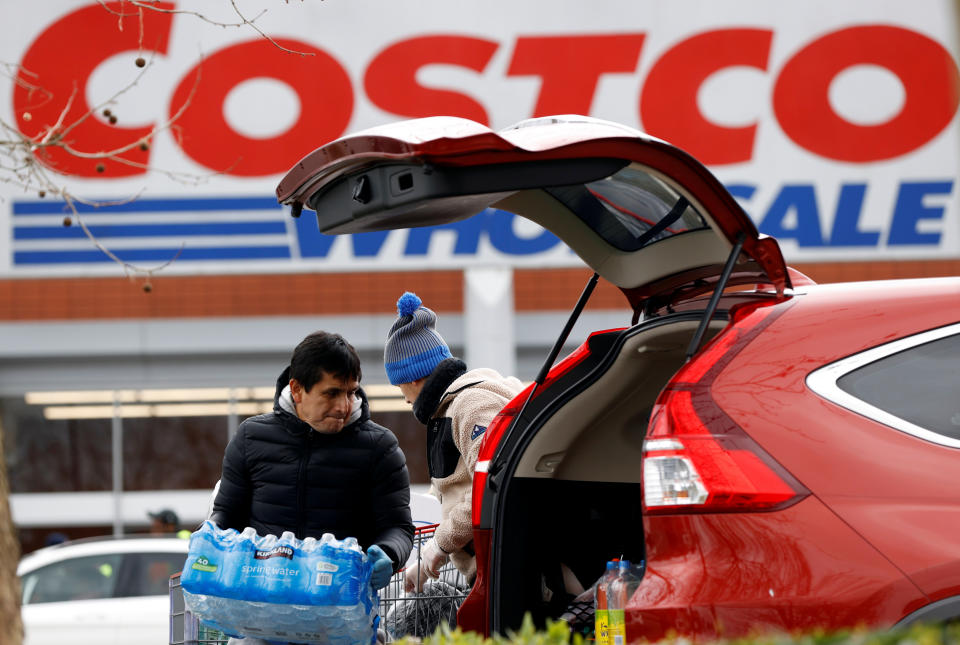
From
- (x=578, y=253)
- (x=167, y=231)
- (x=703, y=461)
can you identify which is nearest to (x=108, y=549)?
(x=167, y=231)

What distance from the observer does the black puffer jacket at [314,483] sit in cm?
417

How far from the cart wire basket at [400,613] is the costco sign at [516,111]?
10667 millimetres

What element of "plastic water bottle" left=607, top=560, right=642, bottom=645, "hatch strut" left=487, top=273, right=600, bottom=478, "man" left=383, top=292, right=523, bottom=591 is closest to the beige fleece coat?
"man" left=383, top=292, right=523, bottom=591

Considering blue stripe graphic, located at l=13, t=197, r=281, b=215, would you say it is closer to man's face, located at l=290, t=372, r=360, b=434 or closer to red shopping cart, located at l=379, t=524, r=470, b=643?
red shopping cart, located at l=379, t=524, r=470, b=643

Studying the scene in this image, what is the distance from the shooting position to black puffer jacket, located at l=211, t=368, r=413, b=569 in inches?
164

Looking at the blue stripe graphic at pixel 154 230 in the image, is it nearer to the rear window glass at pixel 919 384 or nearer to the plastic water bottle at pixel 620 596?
the plastic water bottle at pixel 620 596

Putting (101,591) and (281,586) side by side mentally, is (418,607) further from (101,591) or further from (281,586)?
(101,591)

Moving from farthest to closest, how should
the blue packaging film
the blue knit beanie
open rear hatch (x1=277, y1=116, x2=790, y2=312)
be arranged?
the blue knit beanie < the blue packaging film < open rear hatch (x1=277, y1=116, x2=790, y2=312)

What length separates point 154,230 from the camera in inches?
592

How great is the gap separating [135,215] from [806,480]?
521 inches

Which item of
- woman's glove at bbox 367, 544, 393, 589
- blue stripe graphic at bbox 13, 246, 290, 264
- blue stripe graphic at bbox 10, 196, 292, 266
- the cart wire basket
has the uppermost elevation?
blue stripe graphic at bbox 10, 196, 292, 266

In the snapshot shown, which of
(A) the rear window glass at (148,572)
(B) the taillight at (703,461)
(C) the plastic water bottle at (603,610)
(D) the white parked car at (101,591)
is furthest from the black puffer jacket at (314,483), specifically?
(A) the rear window glass at (148,572)

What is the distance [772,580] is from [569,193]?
149cm

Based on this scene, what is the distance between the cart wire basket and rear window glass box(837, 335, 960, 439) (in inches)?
76.6
